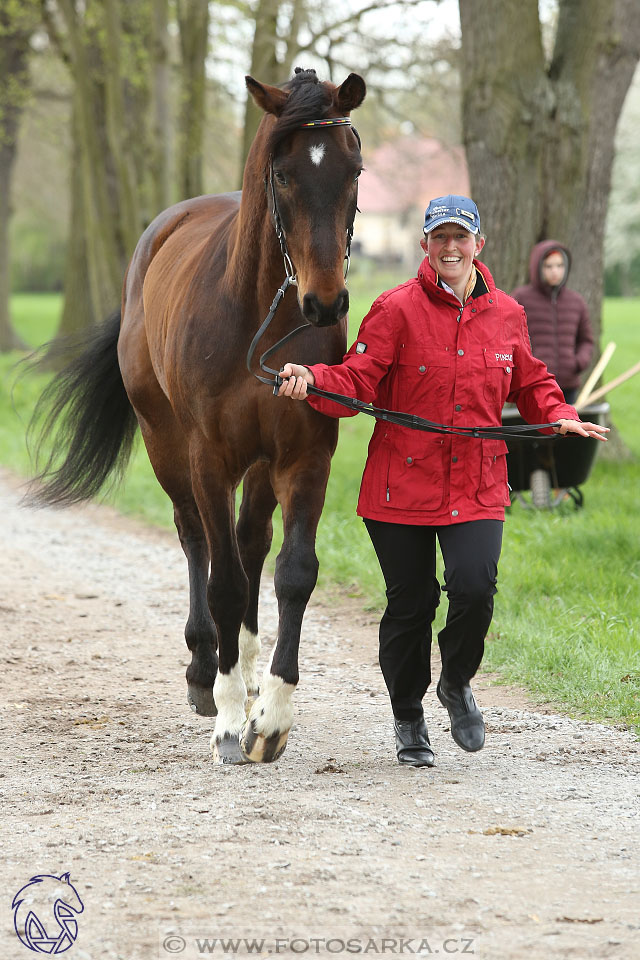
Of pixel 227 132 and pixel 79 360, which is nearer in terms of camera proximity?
pixel 79 360

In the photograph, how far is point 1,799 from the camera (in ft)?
12.2

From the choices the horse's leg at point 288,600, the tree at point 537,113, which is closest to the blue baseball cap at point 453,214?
the horse's leg at point 288,600

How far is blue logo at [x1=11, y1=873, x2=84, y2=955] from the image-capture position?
8.76 ft

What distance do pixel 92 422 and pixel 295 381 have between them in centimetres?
284

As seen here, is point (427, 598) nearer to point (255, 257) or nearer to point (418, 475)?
point (418, 475)

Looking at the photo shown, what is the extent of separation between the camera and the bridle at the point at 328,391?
3789 mm

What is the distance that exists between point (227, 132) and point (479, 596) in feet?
73.6

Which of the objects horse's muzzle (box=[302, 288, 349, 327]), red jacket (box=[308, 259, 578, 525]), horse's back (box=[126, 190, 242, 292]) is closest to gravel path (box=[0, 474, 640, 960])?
red jacket (box=[308, 259, 578, 525])

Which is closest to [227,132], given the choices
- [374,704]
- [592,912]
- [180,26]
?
[180,26]

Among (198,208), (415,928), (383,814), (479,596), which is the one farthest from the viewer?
(198,208)

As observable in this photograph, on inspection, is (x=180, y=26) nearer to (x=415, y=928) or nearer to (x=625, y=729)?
(x=625, y=729)

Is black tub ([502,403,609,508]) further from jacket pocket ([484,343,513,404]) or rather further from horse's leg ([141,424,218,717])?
jacket pocket ([484,343,513,404])

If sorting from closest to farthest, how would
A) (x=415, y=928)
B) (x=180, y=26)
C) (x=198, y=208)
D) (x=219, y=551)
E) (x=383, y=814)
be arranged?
(x=415, y=928), (x=383, y=814), (x=219, y=551), (x=198, y=208), (x=180, y=26)

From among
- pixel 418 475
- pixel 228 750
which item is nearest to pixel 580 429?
pixel 418 475
